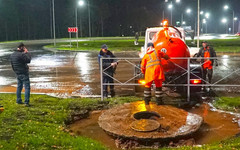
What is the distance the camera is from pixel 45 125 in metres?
6.55

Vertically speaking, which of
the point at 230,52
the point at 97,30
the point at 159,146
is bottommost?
the point at 159,146

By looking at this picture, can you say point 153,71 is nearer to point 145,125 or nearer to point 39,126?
point 145,125

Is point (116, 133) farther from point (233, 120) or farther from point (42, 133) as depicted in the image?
point (233, 120)

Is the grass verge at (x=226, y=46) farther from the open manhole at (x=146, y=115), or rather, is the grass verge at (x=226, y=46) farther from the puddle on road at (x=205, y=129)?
the open manhole at (x=146, y=115)

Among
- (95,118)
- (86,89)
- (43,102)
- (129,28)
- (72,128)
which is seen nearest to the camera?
(72,128)

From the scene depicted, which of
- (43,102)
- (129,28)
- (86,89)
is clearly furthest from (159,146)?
(129,28)

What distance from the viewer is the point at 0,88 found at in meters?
11.5

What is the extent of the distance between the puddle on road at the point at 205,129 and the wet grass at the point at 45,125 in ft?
1.16

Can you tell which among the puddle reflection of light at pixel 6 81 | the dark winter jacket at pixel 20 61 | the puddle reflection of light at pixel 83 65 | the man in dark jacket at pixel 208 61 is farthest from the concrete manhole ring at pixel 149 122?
the puddle reflection of light at pixel 83 65

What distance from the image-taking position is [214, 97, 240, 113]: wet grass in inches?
316

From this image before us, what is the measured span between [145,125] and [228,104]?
134 inches

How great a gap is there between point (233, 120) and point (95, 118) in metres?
3.53

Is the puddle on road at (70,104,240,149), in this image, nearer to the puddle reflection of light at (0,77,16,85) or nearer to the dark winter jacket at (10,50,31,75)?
the dark winter jacket at (10,50,31,75)

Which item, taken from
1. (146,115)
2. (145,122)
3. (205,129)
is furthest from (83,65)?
(205,129)
